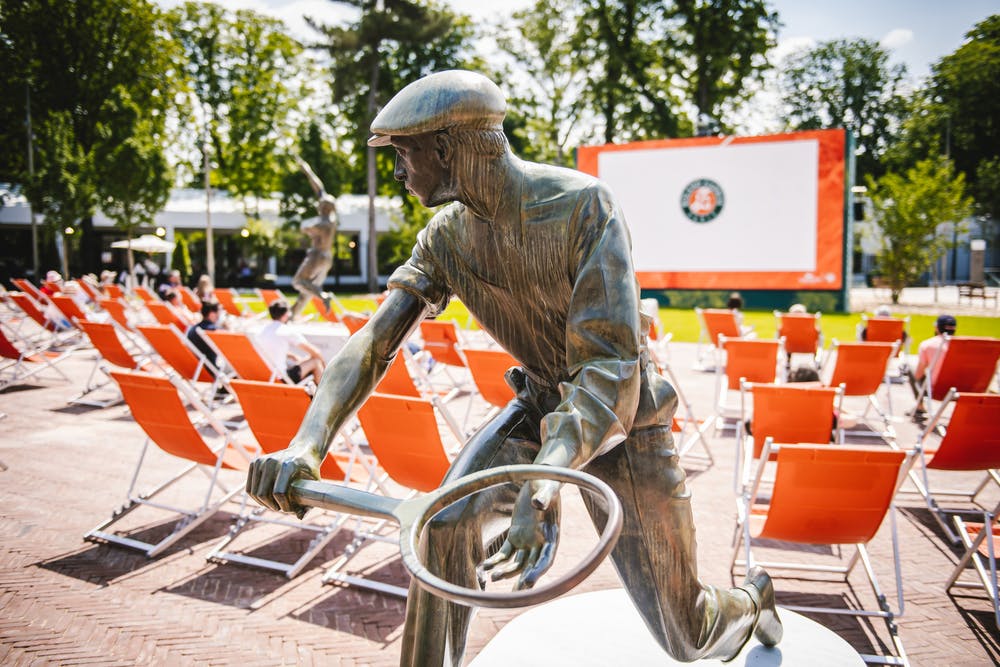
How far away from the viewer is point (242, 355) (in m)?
8.07

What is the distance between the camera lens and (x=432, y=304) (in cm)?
227

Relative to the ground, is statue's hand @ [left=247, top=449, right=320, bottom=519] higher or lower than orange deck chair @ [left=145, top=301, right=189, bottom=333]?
higher

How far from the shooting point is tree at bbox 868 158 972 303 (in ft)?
85.7

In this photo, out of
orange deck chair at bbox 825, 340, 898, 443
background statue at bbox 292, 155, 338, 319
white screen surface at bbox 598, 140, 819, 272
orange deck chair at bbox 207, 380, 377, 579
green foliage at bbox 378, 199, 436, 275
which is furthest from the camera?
green foliage at bbox 378, 199, 436, 275

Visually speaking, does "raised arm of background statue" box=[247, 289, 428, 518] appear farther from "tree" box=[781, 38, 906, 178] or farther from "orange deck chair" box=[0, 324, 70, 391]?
"tree" box=[781, 38, 906, 178]

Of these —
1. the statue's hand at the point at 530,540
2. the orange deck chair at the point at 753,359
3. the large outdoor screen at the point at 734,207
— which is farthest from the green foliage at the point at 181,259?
the statue's hand at the point at 530,540

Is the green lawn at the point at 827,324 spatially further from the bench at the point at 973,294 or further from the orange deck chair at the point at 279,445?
the orange deck chair at the point at 279,445

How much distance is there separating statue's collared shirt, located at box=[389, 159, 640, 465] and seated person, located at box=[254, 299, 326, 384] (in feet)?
22.3

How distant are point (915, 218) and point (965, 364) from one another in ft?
69.2

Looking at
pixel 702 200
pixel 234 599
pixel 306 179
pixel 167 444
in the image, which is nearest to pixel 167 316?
pixel 167 444

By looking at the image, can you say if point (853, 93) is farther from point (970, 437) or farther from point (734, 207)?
point (970, 437)

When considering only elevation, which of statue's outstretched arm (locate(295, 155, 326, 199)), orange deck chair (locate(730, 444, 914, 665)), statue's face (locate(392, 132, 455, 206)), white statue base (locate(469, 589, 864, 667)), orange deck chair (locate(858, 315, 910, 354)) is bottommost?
white statue base (locate(469, 589, 864, 667))

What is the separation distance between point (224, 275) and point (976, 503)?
42.0 metres

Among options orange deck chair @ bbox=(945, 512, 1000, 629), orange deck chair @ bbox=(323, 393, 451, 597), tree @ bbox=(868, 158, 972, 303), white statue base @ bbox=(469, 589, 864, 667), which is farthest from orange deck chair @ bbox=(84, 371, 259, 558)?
tree @ bbox=(868, 158, 972, 303)
